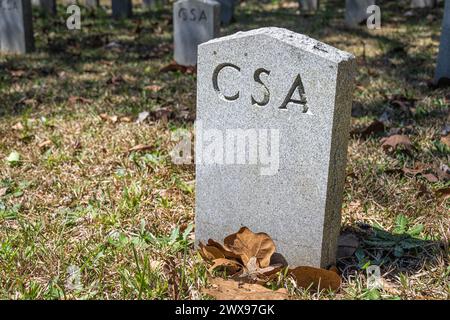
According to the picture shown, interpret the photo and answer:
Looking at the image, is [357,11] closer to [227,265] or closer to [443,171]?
[443,171]

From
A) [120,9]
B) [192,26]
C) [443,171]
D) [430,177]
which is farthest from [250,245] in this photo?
[120,9]

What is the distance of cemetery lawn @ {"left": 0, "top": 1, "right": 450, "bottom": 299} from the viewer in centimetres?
243

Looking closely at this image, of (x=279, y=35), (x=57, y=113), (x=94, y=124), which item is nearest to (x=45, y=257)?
(x=279, y=35)

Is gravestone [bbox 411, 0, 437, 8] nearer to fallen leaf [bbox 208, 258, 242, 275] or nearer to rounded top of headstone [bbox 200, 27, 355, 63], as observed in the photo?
rounded top of headstone [bbox 200, 27, 355, 63]

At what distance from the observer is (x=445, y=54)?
5.67 m

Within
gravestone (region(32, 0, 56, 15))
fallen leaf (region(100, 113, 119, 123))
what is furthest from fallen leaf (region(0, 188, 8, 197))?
gravestone (region(32, 0, 56, 15))

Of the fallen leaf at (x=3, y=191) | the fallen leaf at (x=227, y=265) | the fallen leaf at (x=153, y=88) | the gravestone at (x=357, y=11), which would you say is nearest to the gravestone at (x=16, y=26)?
the fallen leaf at (x=153, y=88)

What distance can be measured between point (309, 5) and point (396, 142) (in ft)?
30.0

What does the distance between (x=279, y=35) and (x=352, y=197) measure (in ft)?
4.18

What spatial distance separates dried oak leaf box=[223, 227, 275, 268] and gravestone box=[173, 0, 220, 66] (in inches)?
192

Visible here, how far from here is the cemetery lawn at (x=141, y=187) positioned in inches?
95.7

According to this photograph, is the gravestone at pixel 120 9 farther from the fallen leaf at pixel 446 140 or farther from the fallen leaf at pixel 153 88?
the fallen leaf at pixel 446 140
